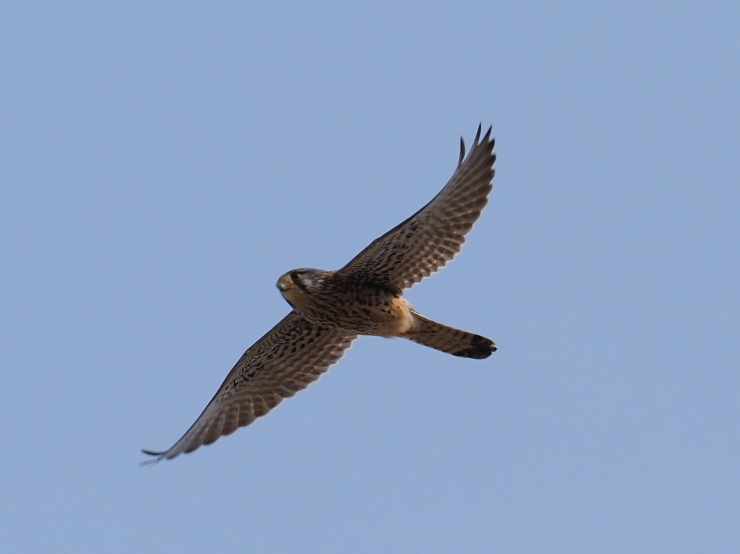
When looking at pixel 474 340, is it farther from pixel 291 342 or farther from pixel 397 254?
pixel 291 342

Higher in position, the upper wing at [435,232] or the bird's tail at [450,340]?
the upper wing at [435,232]

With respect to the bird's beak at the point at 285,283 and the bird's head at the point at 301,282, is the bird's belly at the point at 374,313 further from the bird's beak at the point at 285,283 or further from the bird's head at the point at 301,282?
the bird's beak at the point at 285,283

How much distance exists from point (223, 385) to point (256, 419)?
471 mm

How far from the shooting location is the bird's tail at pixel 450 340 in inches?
411

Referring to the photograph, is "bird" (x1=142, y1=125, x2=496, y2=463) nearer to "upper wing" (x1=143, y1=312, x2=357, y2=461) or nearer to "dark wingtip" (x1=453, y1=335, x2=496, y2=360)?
"dark wingtip" (x1=453, y1=335, x2=496, y2=360)

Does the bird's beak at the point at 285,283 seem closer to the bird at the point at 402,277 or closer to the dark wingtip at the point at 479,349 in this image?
the bird at the point at 402,277

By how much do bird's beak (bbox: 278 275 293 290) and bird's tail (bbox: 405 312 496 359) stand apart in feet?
3.67

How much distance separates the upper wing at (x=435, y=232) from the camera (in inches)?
405

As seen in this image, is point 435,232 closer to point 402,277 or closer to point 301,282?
point 402,277

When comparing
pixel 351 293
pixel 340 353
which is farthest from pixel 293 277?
pixel 340 353

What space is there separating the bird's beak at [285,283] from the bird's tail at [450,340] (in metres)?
1.12

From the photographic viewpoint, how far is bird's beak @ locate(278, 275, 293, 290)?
10.3 meters

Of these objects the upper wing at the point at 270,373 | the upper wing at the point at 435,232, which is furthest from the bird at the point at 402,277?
the upper wing at the point at 270,373

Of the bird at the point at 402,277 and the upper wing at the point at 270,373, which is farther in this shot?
the upper wing at the point at 270,373
